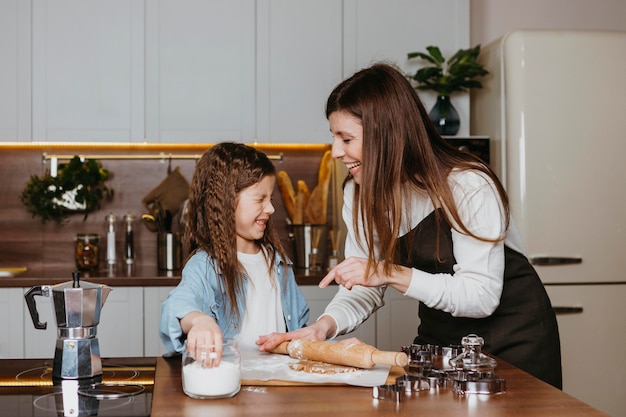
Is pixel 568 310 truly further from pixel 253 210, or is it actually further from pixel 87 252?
pixel 87 252

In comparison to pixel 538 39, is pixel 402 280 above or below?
below

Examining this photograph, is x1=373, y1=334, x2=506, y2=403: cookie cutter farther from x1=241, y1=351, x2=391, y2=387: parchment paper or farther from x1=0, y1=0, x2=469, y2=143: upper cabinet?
x1=0, y1=0, x2=469, y2=143: upper cabinet

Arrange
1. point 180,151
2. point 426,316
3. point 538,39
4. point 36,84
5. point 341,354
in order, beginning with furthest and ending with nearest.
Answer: point 180,151 → point 36,84 → point 538,39 → point 426,316 → point 341,354

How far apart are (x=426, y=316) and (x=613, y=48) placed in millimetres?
1766

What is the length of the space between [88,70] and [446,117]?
1.49m

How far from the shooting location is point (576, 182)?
3100 millimetres

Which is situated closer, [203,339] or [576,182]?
[203,339]

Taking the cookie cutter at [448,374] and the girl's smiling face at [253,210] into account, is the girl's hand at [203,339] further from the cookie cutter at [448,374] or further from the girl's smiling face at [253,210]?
the girl's smiling face at [253,210]

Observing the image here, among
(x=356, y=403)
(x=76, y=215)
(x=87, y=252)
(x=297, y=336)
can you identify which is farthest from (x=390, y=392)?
(x=76, y=215)

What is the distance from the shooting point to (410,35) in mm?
3436

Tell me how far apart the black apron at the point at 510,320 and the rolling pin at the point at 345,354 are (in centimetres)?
39

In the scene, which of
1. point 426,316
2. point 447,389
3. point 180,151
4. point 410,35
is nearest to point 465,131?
point 410,35

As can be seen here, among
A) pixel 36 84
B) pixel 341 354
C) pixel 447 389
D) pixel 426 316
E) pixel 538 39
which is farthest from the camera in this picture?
pixel 36 84

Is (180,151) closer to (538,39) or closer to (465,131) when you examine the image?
(465,131)
